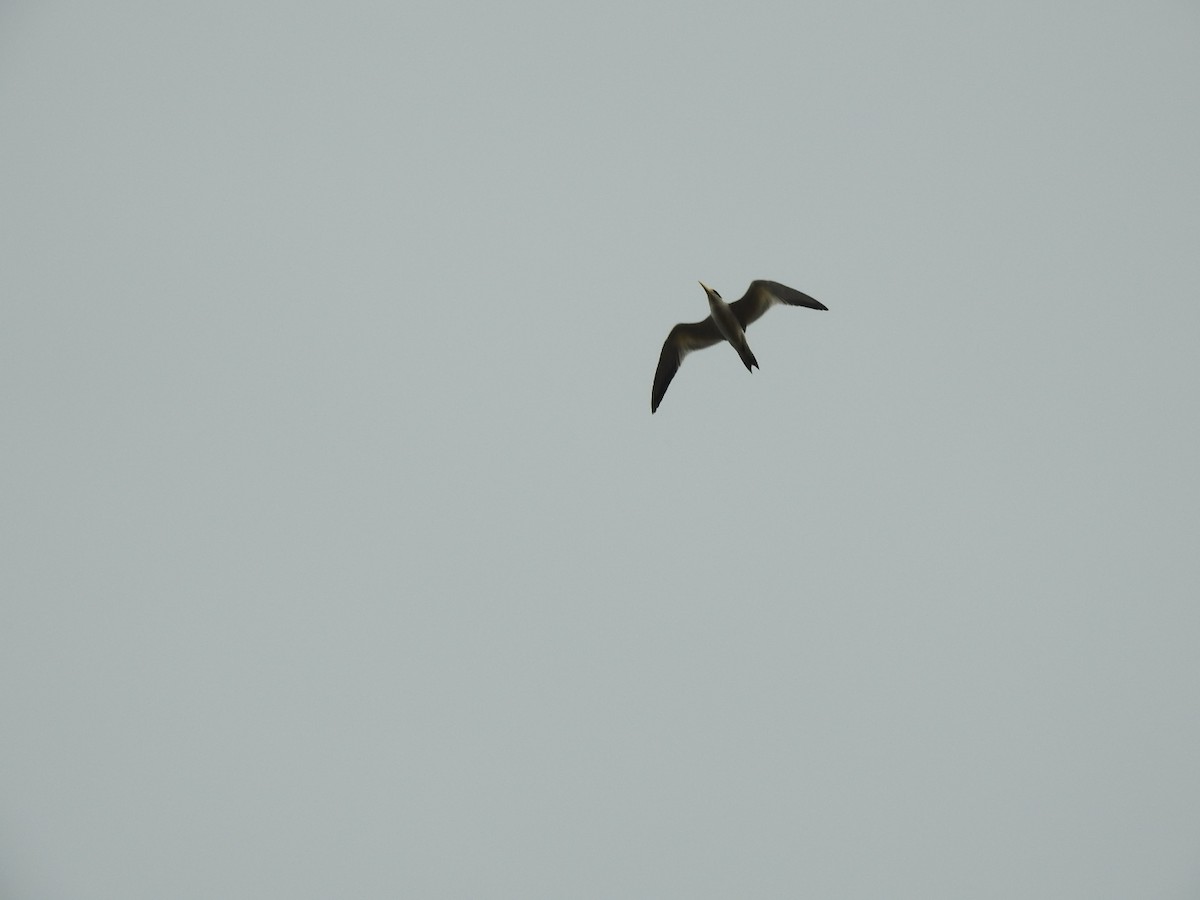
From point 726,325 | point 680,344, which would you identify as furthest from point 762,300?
point 680,344

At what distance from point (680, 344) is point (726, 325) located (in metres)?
1.96

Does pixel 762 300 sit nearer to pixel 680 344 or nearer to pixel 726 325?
pixel 726 325

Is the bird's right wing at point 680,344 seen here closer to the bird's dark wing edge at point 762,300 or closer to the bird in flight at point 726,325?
the bird in flight at point 726,325

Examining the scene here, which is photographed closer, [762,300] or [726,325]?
[726,325]

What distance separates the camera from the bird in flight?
21062mm

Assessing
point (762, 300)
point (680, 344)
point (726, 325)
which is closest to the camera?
point (726, 325)

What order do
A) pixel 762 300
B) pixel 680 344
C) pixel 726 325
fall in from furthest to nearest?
pixel 680 344, pixel 762 300, pixel 726 325

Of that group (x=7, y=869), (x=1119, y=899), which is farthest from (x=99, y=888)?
(x=1119, y=899)

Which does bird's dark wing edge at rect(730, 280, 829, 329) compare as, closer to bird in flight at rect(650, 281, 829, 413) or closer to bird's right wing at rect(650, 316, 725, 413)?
bird in flight at rect(650, 281, 829, 413)

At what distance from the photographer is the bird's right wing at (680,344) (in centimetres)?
2252

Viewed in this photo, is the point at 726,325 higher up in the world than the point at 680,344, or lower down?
lower down

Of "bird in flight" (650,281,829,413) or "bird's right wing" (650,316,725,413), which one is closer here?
"bird in flight" (650,281,829,413)

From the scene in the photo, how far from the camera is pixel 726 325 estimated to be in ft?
69.6

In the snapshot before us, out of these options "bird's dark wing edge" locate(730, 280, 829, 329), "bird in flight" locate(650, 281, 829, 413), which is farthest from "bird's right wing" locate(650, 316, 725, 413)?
"bird's dark wing edge" locate(730, 280, 829, 329)
